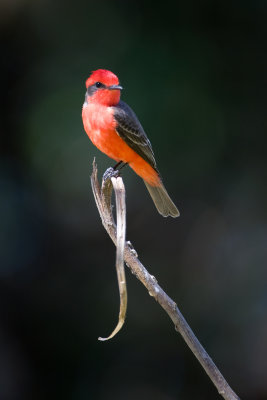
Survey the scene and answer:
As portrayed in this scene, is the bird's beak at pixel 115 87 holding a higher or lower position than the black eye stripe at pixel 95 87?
lower

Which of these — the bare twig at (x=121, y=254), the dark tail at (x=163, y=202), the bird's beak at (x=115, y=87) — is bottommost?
the dark tail at (x=163, y=202)

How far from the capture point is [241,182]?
500 cm

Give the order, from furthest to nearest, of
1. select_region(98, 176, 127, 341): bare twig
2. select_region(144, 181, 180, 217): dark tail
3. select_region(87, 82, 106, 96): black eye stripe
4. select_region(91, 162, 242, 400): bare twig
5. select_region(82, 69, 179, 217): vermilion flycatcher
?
1. select_region(144, 181, 180, 217): dark tail
2. select_region(82, 69, 179, 217): vermilion flycatcher
3. select_region(87, 82, 106, 96): black eye stripe
4. select_region(91, 162, 242, 400): bare twig
5. select_region(98, 176, 127, 341): bare twig

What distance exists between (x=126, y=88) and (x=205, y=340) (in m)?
1.99

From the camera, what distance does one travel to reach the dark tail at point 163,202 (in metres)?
3.20

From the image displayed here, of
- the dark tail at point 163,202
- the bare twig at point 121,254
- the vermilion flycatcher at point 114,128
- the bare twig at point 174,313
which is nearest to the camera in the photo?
the bare twig at point 121,254

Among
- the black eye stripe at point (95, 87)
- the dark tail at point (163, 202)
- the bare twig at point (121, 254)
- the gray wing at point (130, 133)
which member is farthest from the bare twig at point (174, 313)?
the dark tail at point (163, 202)

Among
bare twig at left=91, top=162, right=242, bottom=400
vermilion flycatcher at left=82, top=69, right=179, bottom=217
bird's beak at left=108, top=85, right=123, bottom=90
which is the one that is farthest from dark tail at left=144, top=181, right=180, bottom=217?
bare twig at left=91, top=162, right=242, bottom=400

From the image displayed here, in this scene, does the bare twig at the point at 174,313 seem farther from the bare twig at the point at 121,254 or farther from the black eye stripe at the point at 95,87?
the black eye stripe at the point at 95,87

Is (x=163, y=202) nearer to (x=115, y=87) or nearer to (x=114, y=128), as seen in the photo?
(x=114, y=128)

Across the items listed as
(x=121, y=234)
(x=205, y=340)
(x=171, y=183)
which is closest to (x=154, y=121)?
(x=171, y=183)

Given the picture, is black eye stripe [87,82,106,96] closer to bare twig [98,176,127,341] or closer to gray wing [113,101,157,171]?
gray wing [113,101,157,171]

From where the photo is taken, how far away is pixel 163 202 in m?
3.28

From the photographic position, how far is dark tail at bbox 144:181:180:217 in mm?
3197
